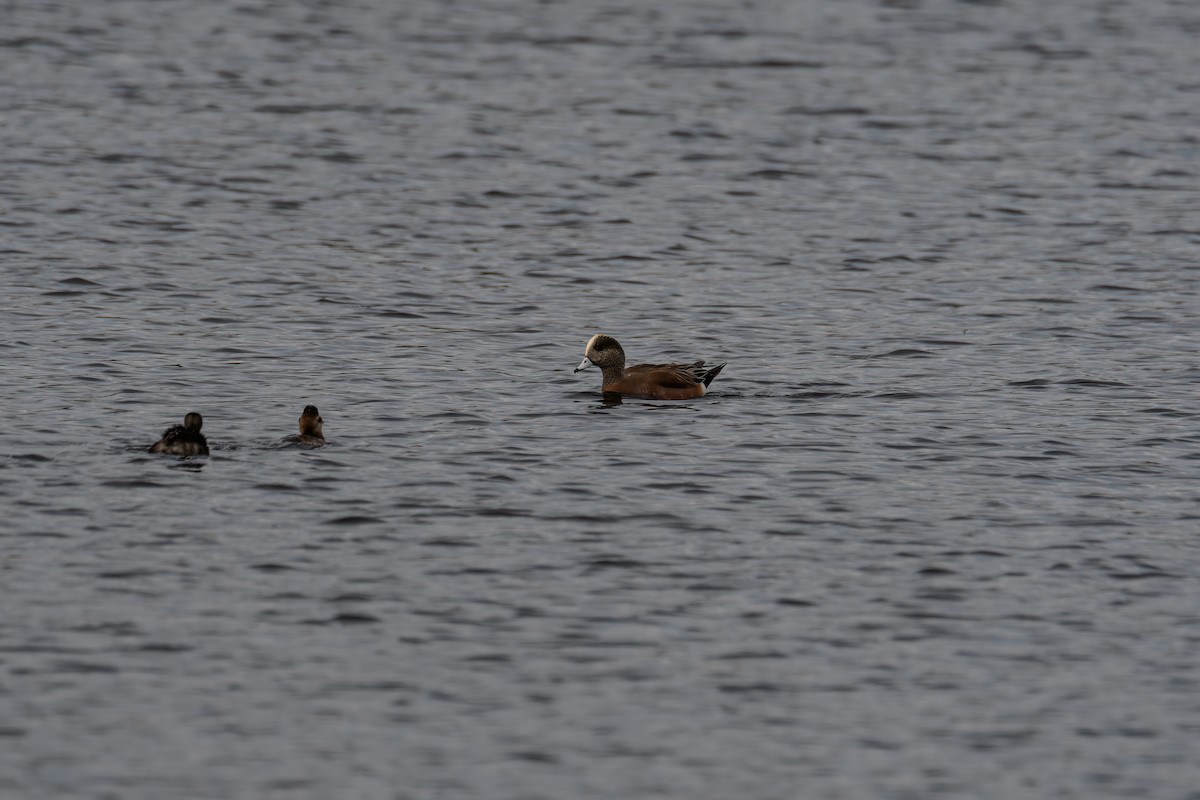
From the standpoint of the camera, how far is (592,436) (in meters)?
19.5

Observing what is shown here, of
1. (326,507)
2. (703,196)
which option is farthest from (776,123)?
(326,507)

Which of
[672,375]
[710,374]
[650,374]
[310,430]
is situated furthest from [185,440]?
[710,374]

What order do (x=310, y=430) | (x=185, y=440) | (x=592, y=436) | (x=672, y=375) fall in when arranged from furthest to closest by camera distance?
(x=672, y=375) < (x=592, y=436) < (x=310, y=430) < (x=185, y=440)

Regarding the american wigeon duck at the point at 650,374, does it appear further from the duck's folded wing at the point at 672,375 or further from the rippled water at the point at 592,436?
the rippled water at the point at 592,436

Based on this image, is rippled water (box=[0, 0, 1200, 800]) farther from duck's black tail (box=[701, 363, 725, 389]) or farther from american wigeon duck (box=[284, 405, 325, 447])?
duck's black tail (box=[701, 363, 725, 389])

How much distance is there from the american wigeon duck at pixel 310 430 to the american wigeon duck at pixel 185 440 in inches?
38.8

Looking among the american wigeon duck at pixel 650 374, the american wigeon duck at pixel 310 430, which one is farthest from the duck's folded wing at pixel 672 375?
the american wigeon duck at pixel 310 430

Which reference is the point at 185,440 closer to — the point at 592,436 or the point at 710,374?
the point at 592,436

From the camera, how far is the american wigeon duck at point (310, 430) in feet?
58.6

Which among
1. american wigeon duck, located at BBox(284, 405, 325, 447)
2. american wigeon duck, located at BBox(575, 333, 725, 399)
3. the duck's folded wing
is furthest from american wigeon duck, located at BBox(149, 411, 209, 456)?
the duck's folded wing

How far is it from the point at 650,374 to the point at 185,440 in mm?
6083

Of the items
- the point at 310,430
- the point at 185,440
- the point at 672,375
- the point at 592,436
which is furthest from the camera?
the point at 672,375

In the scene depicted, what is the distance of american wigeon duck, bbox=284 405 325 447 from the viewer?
17859 mm

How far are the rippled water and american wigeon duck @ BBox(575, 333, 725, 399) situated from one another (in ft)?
0.89
